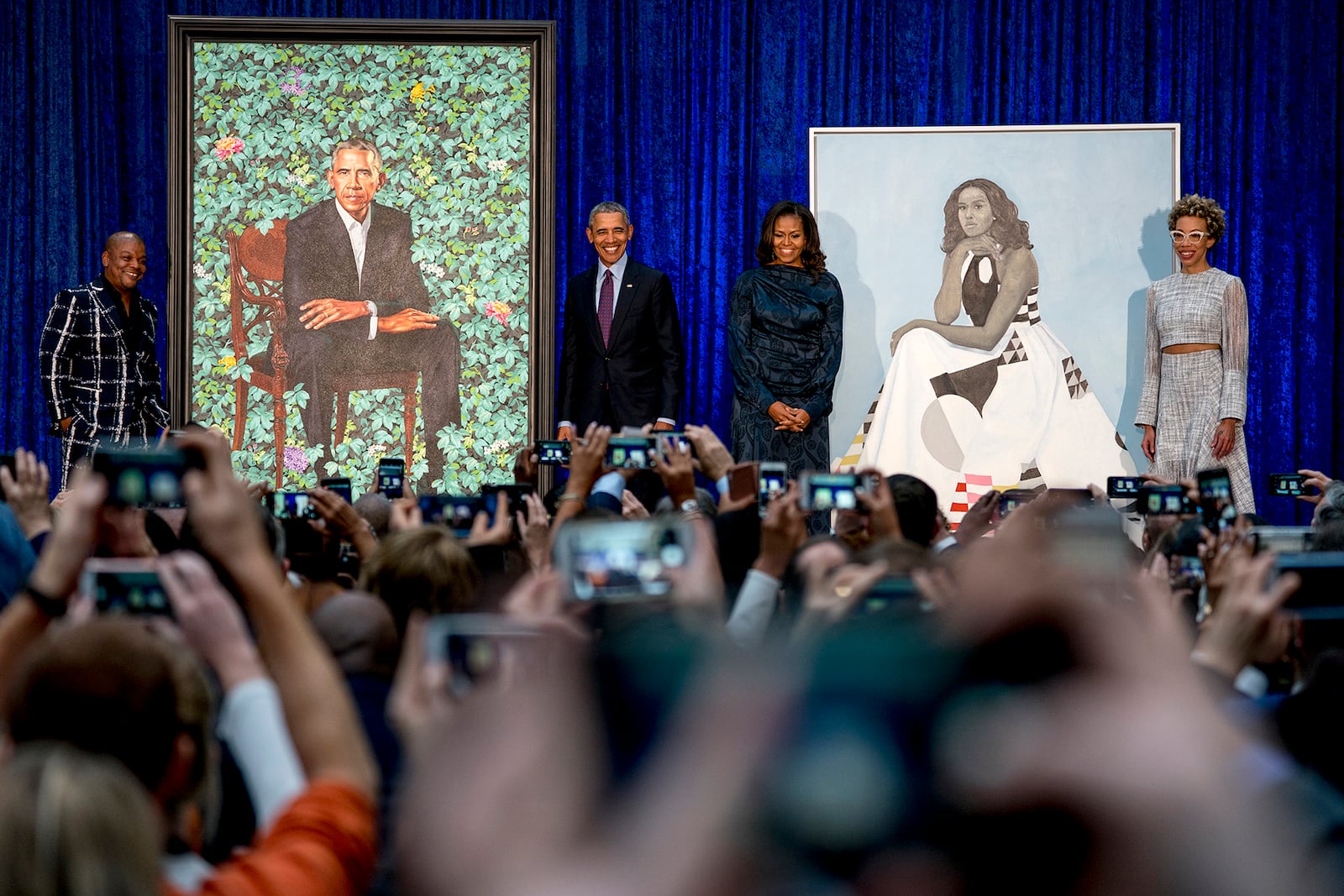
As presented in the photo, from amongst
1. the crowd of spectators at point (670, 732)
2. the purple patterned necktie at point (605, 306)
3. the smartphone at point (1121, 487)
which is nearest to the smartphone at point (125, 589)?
the crowd of spectators at point (670, 732)

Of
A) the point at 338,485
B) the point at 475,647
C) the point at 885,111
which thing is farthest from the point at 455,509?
the point at 885,111

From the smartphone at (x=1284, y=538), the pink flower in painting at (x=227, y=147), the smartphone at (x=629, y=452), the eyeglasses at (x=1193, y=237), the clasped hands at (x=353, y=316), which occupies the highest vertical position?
the pink flower in painting at (x=227, y=147)

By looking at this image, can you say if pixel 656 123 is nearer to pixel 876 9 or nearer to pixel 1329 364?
pixel 876 9

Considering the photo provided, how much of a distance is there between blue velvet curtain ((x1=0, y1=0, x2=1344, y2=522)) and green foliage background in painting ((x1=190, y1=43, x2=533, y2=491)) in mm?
396

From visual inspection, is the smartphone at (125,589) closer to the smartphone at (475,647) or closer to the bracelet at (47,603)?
the bracelet at (47,603)

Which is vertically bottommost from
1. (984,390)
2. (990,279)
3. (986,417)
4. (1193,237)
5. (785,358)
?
(986,417)

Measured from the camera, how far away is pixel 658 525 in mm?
1580

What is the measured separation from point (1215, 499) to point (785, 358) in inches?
115

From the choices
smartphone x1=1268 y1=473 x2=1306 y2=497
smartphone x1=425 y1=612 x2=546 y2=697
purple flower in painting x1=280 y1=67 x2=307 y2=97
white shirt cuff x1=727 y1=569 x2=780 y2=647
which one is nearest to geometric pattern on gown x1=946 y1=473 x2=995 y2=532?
smartphone x1=1268 y1=473 x2=1306 y2=497

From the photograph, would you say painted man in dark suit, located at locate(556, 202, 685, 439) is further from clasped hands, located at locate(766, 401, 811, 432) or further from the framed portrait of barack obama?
clasped hands, located at locate(766, 401, 811, 432)

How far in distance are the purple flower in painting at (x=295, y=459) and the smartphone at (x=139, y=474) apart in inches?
183

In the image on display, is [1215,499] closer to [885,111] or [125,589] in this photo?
[125,589]

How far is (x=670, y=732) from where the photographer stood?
2.68 ft

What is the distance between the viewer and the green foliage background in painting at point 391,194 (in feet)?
19.9
